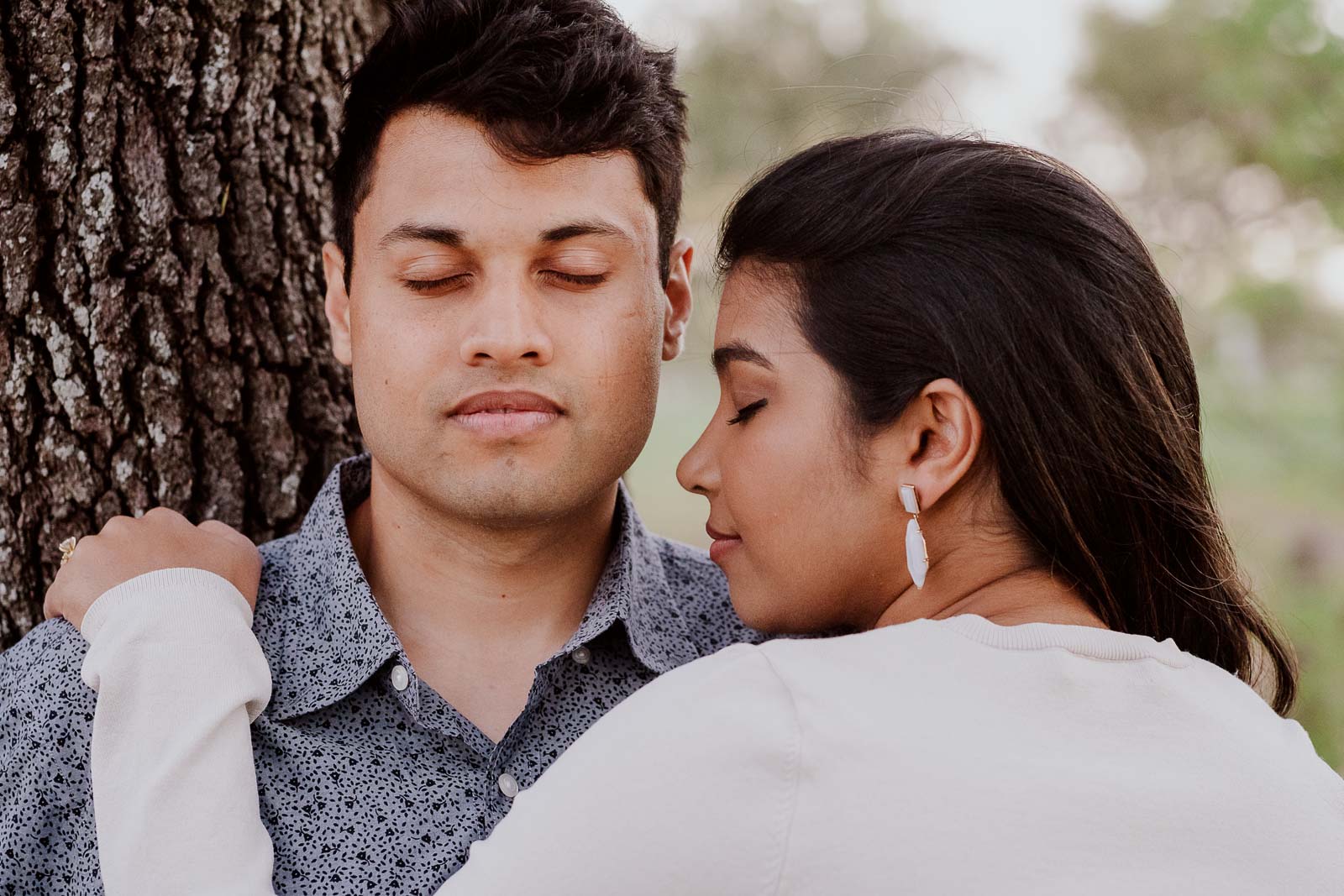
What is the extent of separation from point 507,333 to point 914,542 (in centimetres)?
74

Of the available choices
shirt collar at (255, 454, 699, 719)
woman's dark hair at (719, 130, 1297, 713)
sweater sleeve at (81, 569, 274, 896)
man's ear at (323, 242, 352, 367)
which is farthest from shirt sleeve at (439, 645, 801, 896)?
man's ear at (323, 242, 352, 367)

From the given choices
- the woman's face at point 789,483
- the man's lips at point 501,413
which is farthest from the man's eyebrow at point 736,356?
the man's lips at point 501,413

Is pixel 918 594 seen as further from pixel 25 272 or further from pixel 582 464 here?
pixel 25 272

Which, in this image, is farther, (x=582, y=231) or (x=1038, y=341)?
(x=582, y=231)

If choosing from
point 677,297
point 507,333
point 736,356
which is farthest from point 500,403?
point 677,297

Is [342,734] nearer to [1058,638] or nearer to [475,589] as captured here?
[475,589]

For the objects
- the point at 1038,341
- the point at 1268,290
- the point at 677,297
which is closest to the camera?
the point at 1038,341

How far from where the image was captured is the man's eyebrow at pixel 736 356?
1.93 metres

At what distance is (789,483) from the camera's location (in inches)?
73.7

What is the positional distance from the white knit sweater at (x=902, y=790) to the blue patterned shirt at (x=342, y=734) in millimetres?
185

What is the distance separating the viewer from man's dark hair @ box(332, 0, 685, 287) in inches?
86.4

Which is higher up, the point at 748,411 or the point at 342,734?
the point at 748,411

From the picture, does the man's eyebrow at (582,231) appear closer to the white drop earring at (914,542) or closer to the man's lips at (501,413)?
the man's lips at (501,413)

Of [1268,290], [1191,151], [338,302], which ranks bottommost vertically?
[1268,290]
